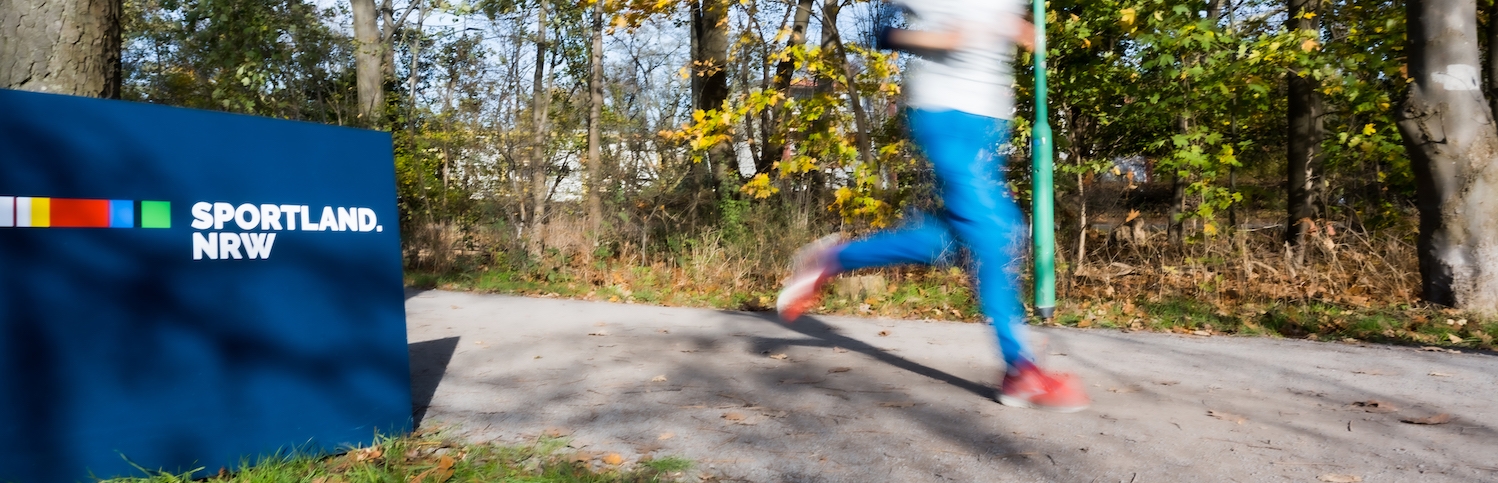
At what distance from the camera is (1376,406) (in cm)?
367

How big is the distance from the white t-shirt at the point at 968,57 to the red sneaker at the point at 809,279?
2.49 ft

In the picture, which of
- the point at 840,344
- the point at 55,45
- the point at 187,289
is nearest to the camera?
the point at 187,289

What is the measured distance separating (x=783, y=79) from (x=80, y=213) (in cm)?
896

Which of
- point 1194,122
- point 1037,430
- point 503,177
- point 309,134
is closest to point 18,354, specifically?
point 309,134

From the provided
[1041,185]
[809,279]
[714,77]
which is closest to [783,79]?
[714,77]

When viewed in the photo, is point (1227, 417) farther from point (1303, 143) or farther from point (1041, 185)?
point (1303, 143)

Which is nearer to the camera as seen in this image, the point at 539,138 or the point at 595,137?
the point at 539,138

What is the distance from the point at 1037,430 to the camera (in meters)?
3.30

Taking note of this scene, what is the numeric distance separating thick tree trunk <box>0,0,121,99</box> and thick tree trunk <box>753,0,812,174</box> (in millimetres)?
6446

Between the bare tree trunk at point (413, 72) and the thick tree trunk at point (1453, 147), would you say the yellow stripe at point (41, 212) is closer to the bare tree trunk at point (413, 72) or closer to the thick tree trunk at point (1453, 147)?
the thick tree trunk at point (1453, 147)

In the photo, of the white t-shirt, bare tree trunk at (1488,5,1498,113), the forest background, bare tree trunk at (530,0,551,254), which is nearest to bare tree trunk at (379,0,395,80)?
the forest background

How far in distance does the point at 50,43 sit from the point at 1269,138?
16718mm

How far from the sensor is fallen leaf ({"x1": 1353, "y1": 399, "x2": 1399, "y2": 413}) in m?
3.60

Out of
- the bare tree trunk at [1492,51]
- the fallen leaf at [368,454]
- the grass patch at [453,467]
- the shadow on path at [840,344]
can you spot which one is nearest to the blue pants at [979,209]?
the shadow on path at [840,344]
